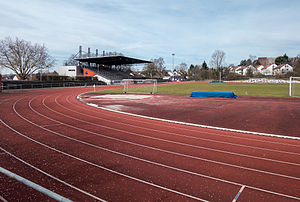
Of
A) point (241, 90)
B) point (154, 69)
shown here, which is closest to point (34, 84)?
point (241, 90)

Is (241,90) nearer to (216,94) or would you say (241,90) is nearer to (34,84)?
(216,94)

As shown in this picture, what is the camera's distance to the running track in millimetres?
3729

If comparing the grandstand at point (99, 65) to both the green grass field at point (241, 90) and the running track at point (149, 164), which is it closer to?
the green grass field at point (241, 90)

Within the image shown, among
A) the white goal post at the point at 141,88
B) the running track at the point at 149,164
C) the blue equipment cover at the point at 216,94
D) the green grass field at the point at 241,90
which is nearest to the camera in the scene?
the running track at the point at 149,164

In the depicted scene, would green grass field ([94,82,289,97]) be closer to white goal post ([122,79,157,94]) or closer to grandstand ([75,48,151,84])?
white goal post ([122,79,157,94])

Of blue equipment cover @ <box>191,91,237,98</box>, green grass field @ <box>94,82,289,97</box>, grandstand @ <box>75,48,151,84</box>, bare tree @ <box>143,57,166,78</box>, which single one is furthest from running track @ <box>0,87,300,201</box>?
bare tree @ <box>143,57,166,78</box>

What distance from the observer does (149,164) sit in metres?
5.00

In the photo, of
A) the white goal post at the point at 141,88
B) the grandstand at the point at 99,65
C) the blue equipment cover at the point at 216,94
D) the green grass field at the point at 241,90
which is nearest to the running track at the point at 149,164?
the blue equipment cover at the point at 216,94

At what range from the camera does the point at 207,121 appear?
32.7 feet

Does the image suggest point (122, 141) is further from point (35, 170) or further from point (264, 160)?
point (264, 160)

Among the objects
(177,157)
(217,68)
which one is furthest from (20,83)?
(217,68)

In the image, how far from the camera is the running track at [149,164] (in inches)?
147

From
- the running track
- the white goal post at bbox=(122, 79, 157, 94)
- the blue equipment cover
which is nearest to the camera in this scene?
the running track

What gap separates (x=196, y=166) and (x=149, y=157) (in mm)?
1263
